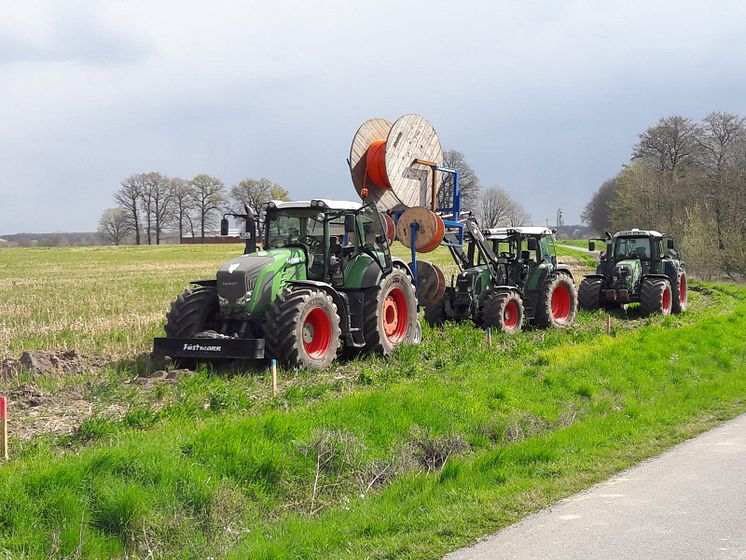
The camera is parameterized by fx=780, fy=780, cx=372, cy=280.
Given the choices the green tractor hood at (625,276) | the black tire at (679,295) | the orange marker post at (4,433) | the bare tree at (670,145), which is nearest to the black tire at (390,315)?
the orange marker post at (4,433)

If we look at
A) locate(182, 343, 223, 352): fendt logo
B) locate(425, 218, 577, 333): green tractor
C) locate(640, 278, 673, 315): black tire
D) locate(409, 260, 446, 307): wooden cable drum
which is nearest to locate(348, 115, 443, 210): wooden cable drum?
locate(409, 260, 446, 307): wooden cable drum

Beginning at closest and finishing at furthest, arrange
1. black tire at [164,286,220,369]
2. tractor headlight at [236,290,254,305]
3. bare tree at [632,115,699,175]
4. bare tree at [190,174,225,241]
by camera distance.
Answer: tractor headlight at [236,290,254,305] → black tire at [164,286,220,369] → bare tree at [632,115,699,175] → bare tree at [190,174,225,241]

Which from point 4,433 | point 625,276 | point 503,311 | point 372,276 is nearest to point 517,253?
point 503,311

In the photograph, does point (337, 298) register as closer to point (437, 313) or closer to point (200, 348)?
point (200, 348)

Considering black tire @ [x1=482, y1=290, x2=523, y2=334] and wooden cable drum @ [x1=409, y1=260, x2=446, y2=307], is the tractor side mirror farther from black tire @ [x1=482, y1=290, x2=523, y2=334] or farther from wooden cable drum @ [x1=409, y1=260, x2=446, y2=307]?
black tire @ [x1=482, y1=290, x2=523, y2=334]

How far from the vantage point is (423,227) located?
14953 mm

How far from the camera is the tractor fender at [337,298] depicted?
11445 mm

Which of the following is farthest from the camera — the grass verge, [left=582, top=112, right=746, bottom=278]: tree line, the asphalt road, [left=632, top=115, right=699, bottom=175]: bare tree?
[left=632, top=115, right=699, bottom=175]: bare tree

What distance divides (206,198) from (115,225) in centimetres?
1456

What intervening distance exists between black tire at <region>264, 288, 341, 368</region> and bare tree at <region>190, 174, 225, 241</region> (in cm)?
8223

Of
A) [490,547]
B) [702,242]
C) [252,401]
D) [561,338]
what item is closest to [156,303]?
[561,338]

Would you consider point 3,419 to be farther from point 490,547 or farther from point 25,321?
point 25,321

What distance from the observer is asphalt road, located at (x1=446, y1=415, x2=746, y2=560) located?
5125mm

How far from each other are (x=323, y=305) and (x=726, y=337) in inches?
336
